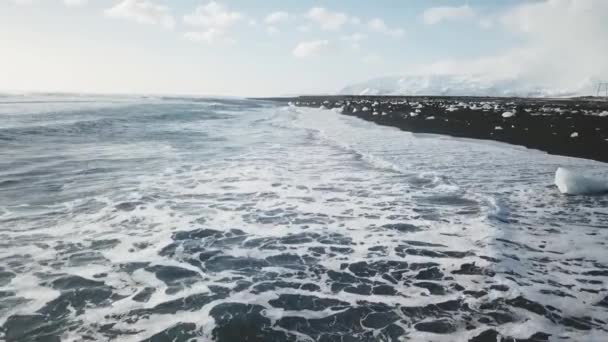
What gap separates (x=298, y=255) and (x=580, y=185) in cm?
813

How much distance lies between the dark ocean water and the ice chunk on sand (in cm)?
34

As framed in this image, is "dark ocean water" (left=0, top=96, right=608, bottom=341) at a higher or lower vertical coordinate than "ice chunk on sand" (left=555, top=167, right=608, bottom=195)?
lower

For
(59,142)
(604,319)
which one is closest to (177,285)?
(604,319)

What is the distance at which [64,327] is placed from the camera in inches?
165

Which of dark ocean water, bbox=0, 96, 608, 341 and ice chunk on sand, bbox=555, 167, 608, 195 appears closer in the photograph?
dark ocean water, bbox=0, 96, 608, 341

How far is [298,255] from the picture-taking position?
6.31 metres

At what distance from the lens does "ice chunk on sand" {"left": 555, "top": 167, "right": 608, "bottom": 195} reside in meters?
9.51

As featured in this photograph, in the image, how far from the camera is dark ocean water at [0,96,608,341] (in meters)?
4.36

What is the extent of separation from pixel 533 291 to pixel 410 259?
1.77m

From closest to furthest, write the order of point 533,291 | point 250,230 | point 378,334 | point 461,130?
point 378,334, point 533,291, point 250,230, point 461,130

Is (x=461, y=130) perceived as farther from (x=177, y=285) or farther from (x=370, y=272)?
(x=177, y=285)

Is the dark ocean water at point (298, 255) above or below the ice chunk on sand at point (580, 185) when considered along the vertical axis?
below

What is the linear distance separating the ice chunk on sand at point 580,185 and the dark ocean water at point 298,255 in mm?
336

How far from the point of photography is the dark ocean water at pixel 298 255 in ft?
14.3
